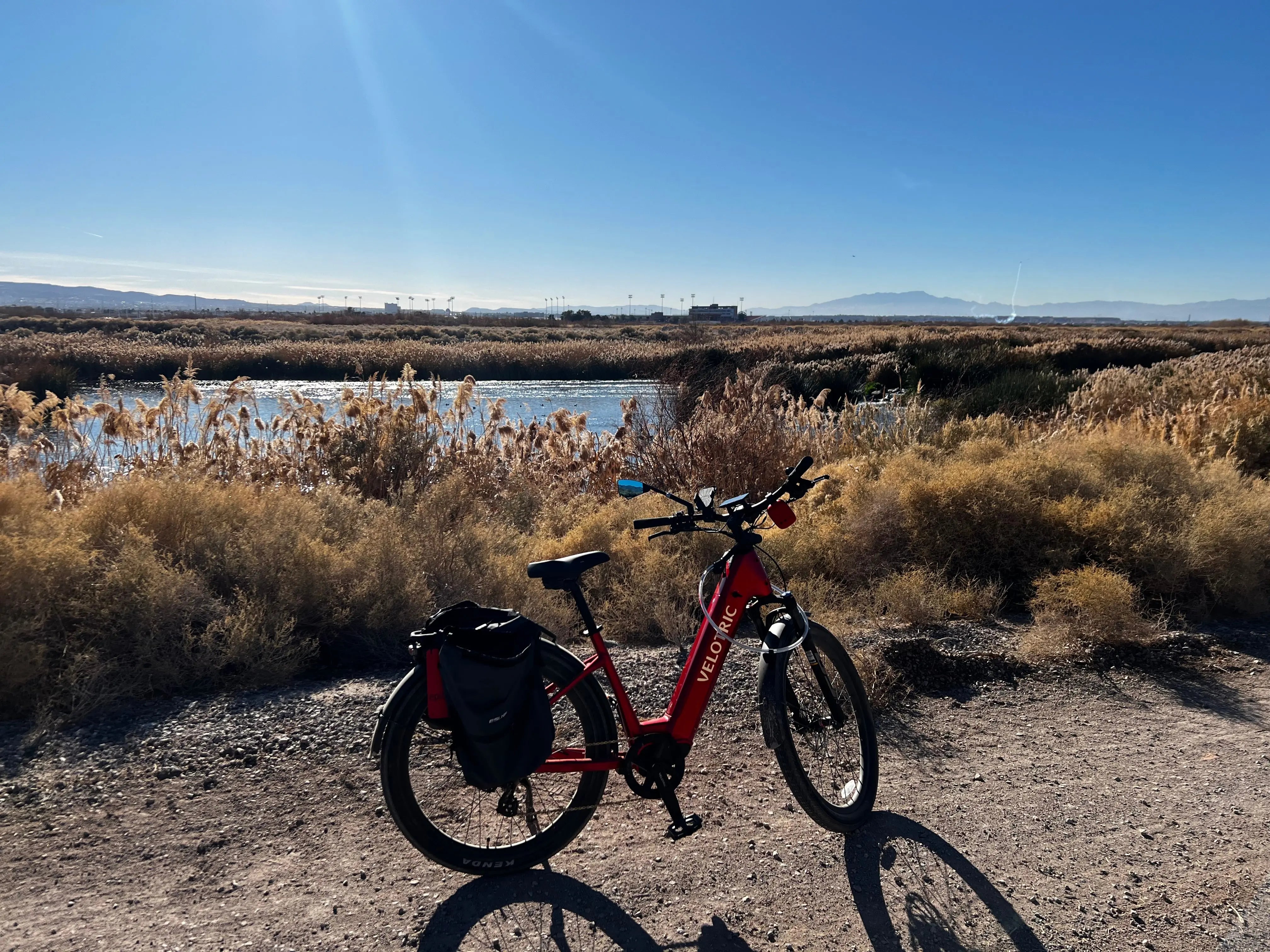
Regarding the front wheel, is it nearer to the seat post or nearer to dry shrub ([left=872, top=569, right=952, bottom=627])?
the seat post

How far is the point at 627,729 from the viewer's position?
2863 mm

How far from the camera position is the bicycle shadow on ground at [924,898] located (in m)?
2.56

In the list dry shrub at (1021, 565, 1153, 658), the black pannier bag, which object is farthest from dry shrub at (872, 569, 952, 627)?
the black pannier bag

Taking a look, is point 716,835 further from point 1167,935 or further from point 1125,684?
point 1125,684

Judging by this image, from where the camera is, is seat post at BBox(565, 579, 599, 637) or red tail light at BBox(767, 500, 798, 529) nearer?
seat post at BBox(565, 579, 599, 637)

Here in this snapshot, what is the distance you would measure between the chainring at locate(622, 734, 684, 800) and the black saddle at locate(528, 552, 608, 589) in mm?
630

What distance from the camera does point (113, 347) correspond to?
32.6m

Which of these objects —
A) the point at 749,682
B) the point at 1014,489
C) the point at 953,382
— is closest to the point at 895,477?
the point at 1014,489

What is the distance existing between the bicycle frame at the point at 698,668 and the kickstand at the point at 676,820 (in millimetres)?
168

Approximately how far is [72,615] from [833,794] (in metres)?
3.77

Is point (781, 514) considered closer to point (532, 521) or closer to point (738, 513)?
point (738, 513)

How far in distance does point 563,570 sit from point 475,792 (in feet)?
3.47

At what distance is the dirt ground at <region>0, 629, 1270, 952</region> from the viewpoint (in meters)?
2.56

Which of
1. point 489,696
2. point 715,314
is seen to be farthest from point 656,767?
point 715,314
